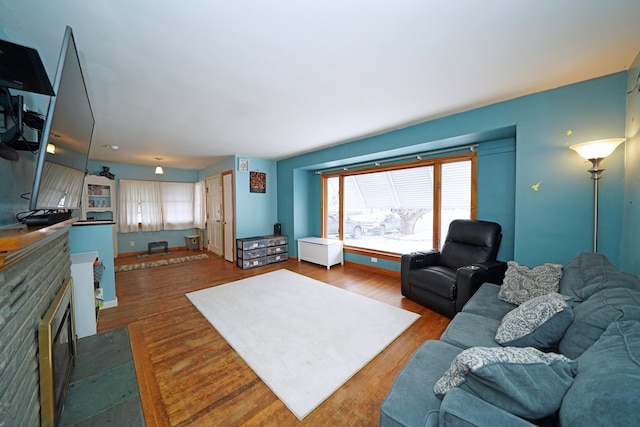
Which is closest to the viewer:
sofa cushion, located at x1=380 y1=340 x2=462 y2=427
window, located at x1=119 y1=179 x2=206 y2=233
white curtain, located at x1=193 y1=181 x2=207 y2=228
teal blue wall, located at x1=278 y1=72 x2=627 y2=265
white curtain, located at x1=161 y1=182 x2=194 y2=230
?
sofa cushion, located at x1=380 y1=340 x2=462 y2=427

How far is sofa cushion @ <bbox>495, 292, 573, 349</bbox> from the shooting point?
4.05ft

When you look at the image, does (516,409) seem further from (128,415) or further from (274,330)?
(274,330)

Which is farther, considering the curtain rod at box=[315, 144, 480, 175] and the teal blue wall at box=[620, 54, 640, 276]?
the curtain rod at box=[315, 144, 480, 175]

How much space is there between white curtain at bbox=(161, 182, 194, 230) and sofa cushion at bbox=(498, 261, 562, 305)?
24.1 ft

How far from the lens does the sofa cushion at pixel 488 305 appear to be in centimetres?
179

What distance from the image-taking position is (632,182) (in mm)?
1851

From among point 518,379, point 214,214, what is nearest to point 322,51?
point 518,379

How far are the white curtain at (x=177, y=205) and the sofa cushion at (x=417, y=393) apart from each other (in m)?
7.13

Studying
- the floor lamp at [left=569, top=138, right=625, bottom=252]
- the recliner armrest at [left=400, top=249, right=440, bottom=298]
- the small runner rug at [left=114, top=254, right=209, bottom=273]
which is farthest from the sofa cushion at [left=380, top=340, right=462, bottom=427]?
the small runner rug at [left=114, top=254, right=209, bottom=273]

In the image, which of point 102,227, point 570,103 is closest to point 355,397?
point 570,103

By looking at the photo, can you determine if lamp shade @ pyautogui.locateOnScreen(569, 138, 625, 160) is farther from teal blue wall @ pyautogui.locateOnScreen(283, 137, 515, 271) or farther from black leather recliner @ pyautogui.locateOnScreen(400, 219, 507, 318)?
black leather recliner @ pyautogui.locateOnScreen(400, 219, 507, 318)

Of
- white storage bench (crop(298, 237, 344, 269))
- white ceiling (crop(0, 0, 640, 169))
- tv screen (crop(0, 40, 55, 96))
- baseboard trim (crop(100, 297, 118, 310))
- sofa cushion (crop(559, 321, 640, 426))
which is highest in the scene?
white ceiling (crop(0, 0, 640, 169))

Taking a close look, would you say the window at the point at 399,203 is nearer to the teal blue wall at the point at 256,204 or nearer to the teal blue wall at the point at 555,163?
the teal blue wall at the point at 555,163

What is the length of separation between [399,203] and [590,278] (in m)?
2.79
